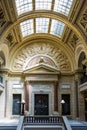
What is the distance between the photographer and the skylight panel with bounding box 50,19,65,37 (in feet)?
85.5

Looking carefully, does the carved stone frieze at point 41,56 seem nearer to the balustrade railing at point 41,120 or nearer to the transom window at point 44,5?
the transom window at point 44,5

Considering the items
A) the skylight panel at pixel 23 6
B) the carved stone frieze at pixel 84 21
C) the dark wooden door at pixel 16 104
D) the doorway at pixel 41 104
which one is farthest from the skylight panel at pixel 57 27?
the dark wooden door at pixel 16 104

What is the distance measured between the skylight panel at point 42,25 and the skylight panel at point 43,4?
3.23m

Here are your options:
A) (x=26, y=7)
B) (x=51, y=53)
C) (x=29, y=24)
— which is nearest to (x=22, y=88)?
(x=51, y=53)

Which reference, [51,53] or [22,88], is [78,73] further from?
[22,88]

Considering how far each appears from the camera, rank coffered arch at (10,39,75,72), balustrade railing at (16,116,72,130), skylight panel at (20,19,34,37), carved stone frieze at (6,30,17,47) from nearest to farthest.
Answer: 1. balustrade railing at (16,116,72,130)
2. carved stone frieze at (6,30,17,47)
3. skylight panel at (20,19,34,37)
4. coffered arch at (10,39,75,72)

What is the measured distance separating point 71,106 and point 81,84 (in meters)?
3.25

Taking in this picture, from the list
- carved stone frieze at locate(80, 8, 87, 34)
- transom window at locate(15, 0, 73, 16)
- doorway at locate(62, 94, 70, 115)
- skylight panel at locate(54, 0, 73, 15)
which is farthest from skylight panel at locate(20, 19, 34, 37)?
doorway at locate(62, 94, 70, 115)

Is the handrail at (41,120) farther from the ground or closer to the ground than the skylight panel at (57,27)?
closer to the ground

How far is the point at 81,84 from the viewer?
26.1m

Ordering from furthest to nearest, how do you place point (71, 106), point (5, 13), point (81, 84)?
point (71, 106) < point (81, 84) < point (5, 13)

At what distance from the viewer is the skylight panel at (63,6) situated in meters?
21.2

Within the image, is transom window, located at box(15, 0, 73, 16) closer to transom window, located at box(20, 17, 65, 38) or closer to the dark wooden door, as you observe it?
transom window, located at box(20, 17, 65, 38)

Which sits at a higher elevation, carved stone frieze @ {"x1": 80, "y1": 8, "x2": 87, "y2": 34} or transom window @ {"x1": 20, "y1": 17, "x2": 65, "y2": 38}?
transom window @ {"x1": 20, "y1": 17, "x2": 65, "y2": 38}
